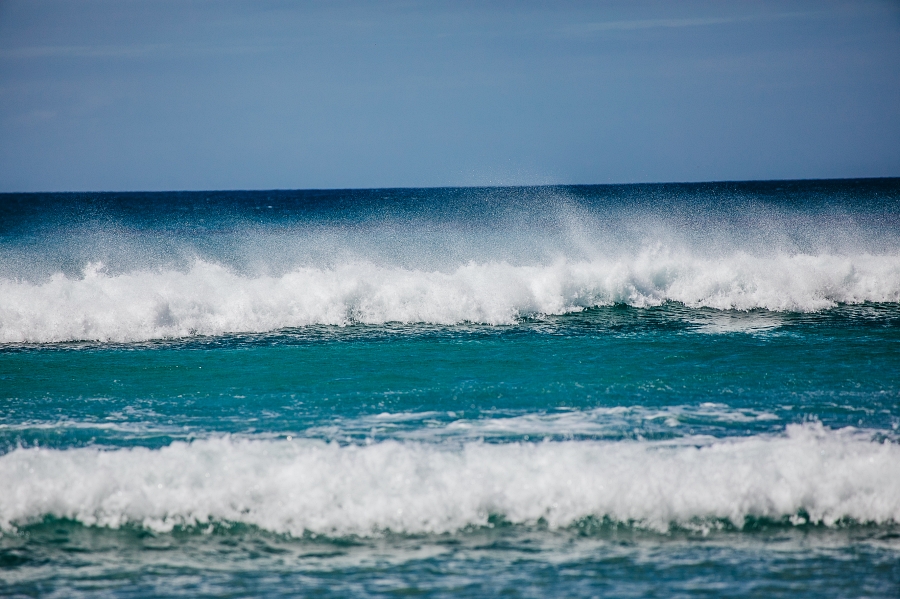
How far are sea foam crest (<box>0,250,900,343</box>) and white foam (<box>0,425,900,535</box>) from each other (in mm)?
6904

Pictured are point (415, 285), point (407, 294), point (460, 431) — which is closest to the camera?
point (460, 431)

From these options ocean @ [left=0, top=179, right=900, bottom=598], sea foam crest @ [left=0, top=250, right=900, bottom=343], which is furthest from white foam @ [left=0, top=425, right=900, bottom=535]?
sea foam crest @ [left=0, top=250, right=900, bottom=343]

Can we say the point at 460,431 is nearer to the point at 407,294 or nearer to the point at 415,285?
the point at 407,294

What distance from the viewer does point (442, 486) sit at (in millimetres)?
5578

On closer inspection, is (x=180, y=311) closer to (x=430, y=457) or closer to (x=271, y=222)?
(x=430, y=457)

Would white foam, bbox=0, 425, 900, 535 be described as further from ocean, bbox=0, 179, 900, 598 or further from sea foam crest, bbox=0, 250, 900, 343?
sea foam crest, bbox=0, 250, 900, 343

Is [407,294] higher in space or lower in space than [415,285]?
lower

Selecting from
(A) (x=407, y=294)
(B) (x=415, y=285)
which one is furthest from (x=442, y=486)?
(B) (x=415, y=285)

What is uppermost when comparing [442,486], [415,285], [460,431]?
[415,285]

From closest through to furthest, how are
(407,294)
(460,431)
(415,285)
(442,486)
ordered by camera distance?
(442,486) → (460,431) → (407,294) → (415,285)

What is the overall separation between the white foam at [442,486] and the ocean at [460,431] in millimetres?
19

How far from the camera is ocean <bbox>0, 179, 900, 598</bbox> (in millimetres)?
4859

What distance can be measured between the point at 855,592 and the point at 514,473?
90.7 inches

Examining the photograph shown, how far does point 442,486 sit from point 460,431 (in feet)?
4.99
